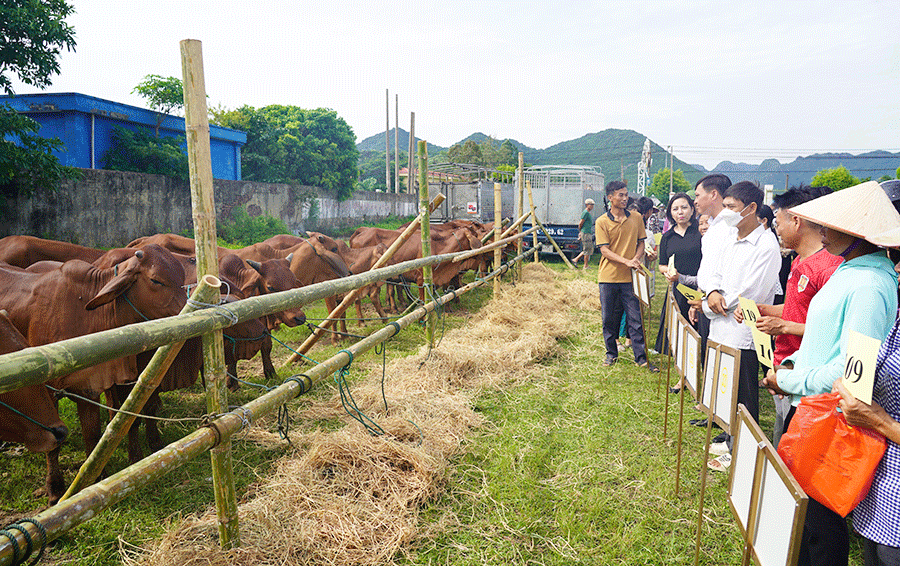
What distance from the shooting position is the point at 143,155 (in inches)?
667

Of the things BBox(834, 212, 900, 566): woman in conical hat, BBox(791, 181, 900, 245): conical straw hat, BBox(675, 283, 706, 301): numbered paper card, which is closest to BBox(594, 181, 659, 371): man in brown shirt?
BBox(675, 283, 706, 301): numbered paper card

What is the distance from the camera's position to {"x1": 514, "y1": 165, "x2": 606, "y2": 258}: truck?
48.8 feet

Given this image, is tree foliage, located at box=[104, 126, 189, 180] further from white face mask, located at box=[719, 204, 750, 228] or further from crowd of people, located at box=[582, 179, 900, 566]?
white face mask, located at box=[719, 204, 750, 228]

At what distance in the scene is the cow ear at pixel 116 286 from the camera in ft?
10.8

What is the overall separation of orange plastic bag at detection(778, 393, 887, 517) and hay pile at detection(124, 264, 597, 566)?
186 cm

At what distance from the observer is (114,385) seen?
3.66m

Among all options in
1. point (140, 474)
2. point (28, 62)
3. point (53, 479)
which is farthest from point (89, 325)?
point (28, 62)

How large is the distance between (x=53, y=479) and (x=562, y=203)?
539 inches

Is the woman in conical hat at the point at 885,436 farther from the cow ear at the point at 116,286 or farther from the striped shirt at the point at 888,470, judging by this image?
the cow ear at the point at 116,286

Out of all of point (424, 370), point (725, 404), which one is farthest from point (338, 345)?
point (725, 404)

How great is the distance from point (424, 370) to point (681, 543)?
110 inches

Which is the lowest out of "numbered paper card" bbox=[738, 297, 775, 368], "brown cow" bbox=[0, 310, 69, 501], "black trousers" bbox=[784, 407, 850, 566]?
"black trousers" bbox=[784, 407, 850, 566]

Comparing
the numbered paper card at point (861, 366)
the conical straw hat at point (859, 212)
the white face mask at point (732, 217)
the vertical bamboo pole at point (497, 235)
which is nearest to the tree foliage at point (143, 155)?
the vertical bamboo pole at point (497, 235)

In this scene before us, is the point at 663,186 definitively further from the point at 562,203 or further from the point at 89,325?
the point at 89,325
